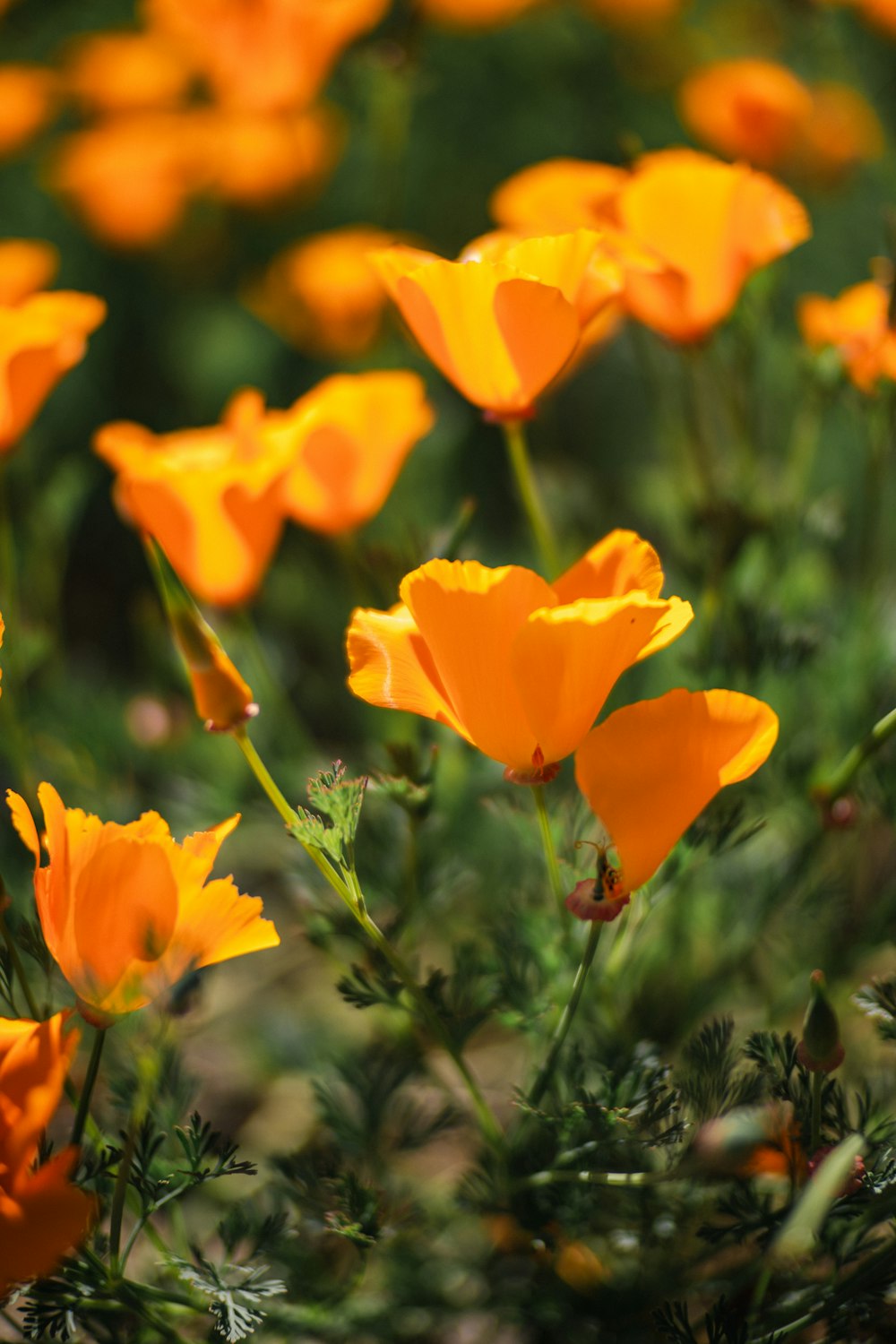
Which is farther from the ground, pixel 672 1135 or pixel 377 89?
pixel 377 89

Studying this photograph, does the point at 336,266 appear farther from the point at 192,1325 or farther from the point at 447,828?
the point at 192,1325

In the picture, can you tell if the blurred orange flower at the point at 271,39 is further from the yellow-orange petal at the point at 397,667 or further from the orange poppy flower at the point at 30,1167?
the orange poppy flower at the point at 30,1167

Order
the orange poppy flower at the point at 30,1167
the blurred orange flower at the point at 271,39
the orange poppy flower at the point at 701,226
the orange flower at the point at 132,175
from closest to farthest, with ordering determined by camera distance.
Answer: the orange poppy flower at the point at 30,1167, the orange poppy flower at the point at 701,226, the blurred orange flower at the point at 271,39, the orange flower at the point at 132,175

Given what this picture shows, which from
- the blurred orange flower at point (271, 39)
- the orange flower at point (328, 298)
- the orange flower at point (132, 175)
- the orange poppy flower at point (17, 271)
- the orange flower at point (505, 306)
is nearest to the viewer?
the orange flower at point (505, 306)

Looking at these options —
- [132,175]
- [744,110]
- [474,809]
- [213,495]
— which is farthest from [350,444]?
[132,175]

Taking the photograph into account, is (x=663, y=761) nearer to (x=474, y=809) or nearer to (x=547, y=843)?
(x=547, y=843)

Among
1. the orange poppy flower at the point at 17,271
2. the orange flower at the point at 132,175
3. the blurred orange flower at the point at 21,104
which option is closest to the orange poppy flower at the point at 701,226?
the orange poppy flower at the point at 17,271

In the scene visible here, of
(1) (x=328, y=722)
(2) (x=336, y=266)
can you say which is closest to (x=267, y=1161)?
(1) (x=328, y=722)
